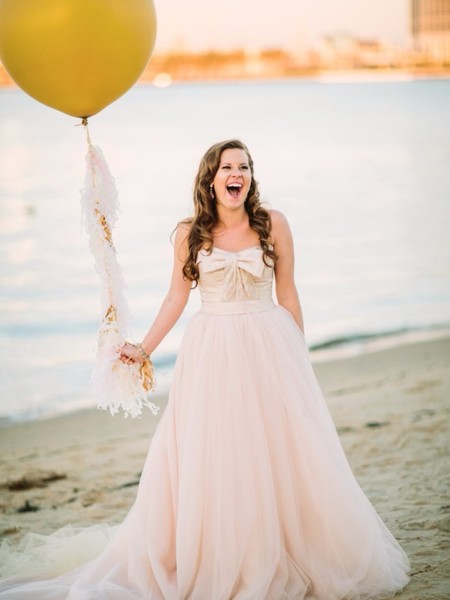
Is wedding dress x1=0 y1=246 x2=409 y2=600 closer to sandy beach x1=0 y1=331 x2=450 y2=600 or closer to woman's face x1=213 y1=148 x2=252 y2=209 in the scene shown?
woman's face x1=213 y1=148 x2=252 y2=209

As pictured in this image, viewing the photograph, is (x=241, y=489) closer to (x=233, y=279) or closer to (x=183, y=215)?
(x=233, y=279)

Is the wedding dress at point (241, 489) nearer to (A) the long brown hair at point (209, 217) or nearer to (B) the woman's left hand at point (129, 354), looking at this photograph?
(A) the long brown hair at point (209, 217)

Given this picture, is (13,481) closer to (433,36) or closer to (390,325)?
(390,325)

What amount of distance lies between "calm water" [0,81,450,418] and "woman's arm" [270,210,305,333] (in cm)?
74

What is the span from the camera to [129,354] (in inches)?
164

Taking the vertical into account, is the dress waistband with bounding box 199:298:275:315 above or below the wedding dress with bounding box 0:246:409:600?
above

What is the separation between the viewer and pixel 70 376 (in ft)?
32.3

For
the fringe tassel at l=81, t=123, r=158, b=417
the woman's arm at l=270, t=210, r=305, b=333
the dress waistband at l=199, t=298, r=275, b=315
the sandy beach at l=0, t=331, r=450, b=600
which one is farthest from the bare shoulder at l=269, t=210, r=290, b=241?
the sandy beach at l=0, t=331, r=450, b=600

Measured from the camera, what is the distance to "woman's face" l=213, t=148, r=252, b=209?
4.06 m

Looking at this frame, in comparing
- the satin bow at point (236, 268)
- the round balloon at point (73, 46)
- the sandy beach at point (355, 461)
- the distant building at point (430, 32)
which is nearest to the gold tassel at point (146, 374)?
the satin bow at point (236, 268)

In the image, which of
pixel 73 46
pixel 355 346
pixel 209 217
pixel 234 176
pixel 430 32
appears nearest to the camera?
pixel 73 46

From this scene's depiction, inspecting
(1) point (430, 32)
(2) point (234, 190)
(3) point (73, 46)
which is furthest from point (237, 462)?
(1) point (430, 32)

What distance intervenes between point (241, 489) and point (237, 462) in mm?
110

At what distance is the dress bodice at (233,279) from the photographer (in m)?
4.06
